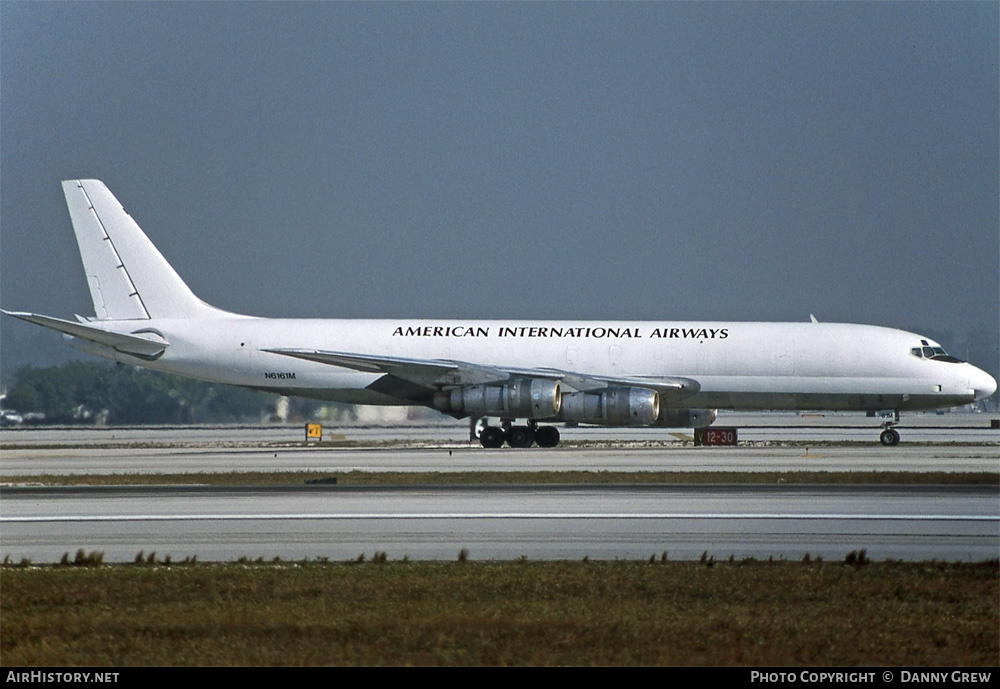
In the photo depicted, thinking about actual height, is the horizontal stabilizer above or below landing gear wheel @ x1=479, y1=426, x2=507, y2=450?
above

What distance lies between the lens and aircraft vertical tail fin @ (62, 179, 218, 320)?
42906 mm

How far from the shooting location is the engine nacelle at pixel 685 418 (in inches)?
1642

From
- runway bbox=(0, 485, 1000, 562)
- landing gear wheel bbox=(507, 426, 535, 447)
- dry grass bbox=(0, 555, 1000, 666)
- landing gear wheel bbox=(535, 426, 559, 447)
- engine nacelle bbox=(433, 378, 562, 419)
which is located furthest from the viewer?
landing gear wheel bbox=(535, 426, 559, 447)

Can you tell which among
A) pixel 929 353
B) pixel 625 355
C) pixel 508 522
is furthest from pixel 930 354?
pixel 508 522

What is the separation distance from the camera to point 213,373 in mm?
42125

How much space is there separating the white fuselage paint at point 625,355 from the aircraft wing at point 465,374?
486 millimetres

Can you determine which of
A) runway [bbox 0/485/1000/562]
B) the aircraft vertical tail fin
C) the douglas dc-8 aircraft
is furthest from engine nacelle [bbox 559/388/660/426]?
the aircraft vertical tail fin

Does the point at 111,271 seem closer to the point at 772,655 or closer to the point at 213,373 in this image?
the point at 213,373

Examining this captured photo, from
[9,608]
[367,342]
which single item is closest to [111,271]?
[367,342]

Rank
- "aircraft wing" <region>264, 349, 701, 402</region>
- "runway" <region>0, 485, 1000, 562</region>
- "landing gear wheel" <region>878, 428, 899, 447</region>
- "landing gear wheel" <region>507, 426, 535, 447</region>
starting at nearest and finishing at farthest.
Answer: "runway" <region>0, 485, 1000, 562</region> → "aircraft wing" <region>264, 349, 701, 402</region> → "landing gear wheel" <region>507, 426, 535, 447</region> → "landing gear wheel" <region>878, 428, 899, 447</region>

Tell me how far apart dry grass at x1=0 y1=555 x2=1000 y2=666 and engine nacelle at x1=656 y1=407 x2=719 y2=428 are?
2759cm

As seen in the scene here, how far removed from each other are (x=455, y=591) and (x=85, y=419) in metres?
65.7

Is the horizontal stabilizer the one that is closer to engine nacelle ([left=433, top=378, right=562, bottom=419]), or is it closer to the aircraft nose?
engine nacelle ([left=433, top=378, right=562, bottom=419])
